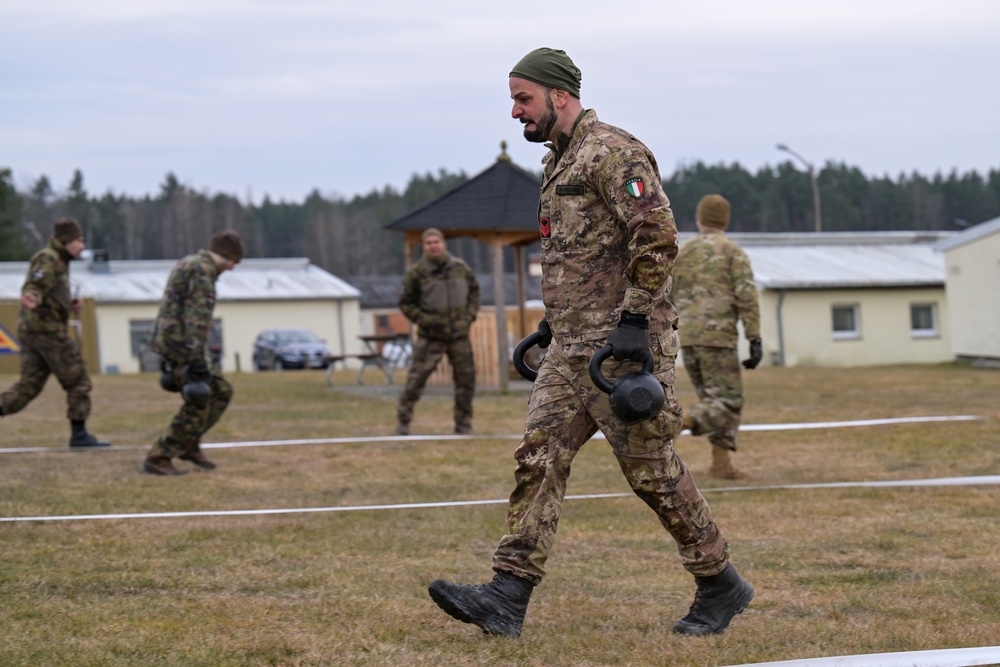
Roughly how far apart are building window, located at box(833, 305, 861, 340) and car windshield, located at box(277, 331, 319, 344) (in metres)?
18.0

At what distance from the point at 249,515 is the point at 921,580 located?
153 inches

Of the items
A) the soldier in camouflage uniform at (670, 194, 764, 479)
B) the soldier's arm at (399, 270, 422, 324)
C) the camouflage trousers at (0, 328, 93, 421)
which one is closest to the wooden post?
the soldier's arm at (399, 270, 422, 324)

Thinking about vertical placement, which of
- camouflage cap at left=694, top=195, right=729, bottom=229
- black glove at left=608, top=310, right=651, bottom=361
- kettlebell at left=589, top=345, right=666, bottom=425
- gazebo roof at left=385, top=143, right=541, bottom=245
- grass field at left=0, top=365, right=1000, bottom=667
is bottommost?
grass field at left=0, top=365, right=1000, bottom=667

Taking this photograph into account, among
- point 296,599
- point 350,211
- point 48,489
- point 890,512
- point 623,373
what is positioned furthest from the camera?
point 350,211

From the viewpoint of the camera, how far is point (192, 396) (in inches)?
360

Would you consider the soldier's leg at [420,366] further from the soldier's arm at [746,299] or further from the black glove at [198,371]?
the soldier's arm at [746,299]

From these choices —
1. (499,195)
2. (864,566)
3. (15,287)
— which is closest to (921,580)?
(864,566)

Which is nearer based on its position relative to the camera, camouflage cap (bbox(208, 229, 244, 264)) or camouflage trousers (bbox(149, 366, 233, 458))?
camouflage cap (bbox(208, 229, 244, 264))

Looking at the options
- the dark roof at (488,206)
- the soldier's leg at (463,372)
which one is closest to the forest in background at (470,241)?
the dark roof at (488,206)

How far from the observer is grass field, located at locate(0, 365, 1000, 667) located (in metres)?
4.44

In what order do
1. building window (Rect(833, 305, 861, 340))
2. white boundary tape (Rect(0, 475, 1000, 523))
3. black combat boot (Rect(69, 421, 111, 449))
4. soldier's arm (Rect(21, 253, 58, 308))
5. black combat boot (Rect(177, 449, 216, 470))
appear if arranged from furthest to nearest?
building window (Rect(833, 305, 861, 340)) → black combat boot (Rect(69, 421, 111, 449)) → soldier's arm (Rect(21, 253, 58, 308)) → black combat boot (Rect(177, 449, 216, 470)) → white boundary tape (Rect(0, 475, 1000, 523))

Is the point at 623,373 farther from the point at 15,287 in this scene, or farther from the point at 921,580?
the point at 15,287

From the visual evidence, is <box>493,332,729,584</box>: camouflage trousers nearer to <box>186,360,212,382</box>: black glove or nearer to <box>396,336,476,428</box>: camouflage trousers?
<box>186,360,212,382</box>: black glove

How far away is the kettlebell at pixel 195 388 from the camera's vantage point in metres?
9.13
